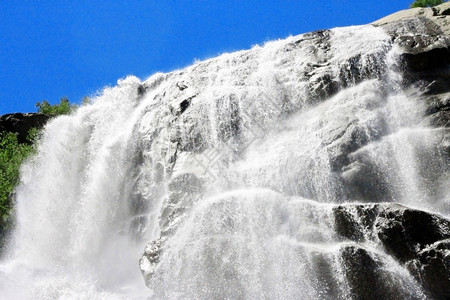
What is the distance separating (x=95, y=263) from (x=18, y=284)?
9.65ft

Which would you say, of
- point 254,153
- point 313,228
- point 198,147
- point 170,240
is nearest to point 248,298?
point 313,228

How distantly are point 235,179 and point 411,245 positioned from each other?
6.12 meters

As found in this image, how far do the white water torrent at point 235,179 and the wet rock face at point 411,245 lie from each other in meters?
A: 0.24

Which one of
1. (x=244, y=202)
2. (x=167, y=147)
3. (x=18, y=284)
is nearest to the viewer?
(x=244, y=202)

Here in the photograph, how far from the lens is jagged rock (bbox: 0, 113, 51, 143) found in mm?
29709

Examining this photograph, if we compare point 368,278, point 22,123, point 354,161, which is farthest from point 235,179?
point 22,123

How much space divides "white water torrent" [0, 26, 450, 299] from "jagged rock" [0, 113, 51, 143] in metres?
7.59

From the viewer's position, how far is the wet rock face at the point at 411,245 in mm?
10094

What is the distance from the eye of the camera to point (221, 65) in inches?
810

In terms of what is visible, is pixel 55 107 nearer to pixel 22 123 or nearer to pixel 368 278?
pixel 22 123

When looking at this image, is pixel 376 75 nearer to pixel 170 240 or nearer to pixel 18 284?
pixel 170 240

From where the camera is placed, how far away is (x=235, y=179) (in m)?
15.0

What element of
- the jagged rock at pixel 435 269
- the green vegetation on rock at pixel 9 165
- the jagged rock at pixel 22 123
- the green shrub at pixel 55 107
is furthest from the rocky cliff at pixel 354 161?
the green shrub at pixel 55 107

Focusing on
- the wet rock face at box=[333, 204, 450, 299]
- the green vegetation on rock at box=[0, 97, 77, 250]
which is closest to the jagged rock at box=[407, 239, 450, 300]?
the wet rock face at box=[333, 204, 450, 299]
